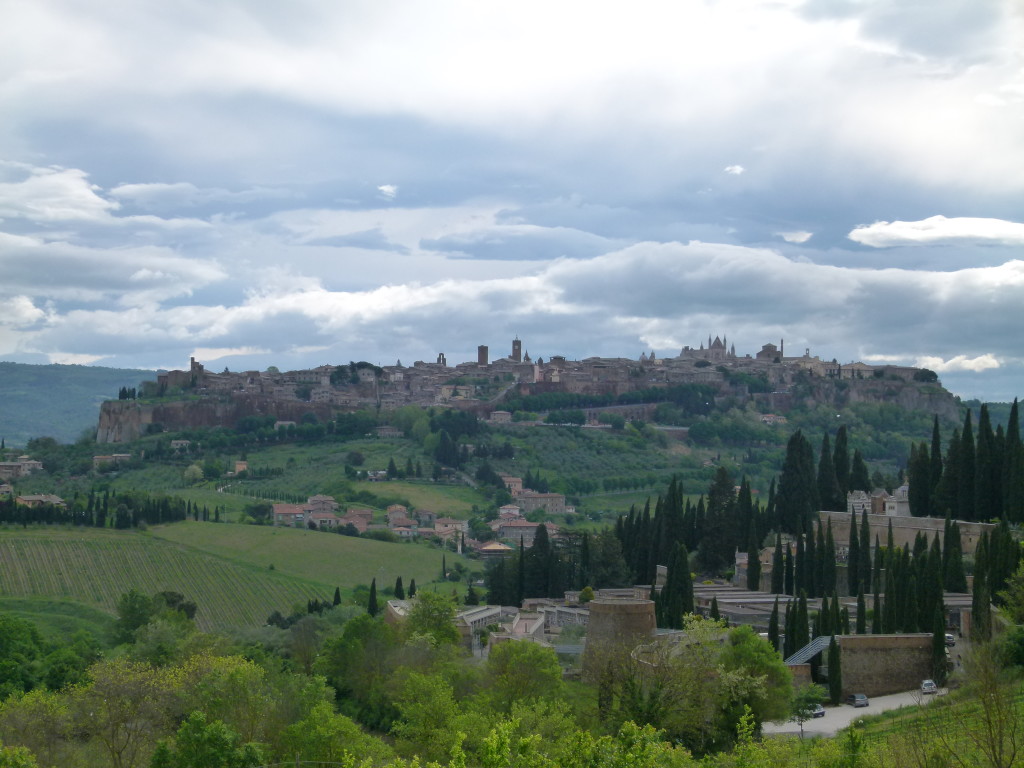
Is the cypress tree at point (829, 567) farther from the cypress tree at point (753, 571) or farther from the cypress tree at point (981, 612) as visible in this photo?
the cypress tree at point (981, 612)

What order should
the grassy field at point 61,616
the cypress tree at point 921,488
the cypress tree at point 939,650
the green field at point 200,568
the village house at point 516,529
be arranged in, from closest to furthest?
the cypress tree at point 939,650
the cypress tree at point 921,488
the grassy field at point 61,616
the green field at point 200,568
the village house at point 516,529

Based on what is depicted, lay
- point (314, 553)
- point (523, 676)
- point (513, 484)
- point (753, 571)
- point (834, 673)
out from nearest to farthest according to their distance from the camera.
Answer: point (523, 676), point (834, 673), point (753, 571), point (314, 553), point (513, 484)

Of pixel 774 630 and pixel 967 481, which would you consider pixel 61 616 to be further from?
pixel 967 481

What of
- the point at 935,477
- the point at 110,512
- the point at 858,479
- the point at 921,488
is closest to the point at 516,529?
the point at 110,512

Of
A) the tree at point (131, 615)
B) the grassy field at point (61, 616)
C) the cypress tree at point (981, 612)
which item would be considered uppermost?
the cypress tree at point (981, 612)

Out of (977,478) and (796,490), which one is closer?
(977,478)

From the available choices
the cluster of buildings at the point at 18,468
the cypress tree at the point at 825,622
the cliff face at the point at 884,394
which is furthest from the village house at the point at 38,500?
the cliff face at the point at 884,394

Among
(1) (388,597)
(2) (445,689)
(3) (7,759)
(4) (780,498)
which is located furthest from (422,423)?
(3) (7,759)
